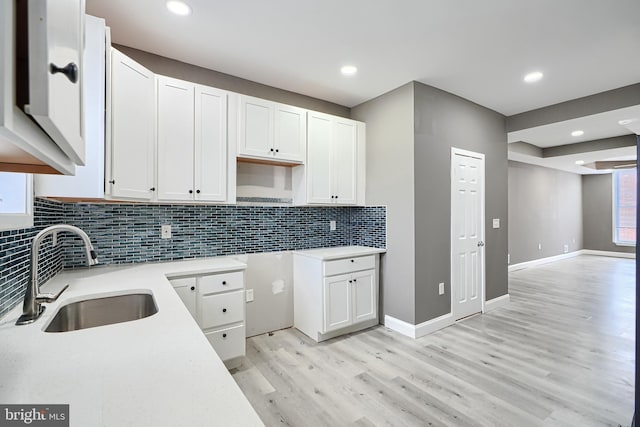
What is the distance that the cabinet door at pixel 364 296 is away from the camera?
3.12m

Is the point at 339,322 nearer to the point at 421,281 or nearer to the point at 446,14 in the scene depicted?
the point at 421,281

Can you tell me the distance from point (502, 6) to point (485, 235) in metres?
2.65

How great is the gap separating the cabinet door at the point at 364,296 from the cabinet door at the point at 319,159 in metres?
0.90

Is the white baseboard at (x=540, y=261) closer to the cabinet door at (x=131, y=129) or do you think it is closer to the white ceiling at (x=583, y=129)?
the white ceiling at (x=583, y=129)

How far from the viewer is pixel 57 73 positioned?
1.59 feet

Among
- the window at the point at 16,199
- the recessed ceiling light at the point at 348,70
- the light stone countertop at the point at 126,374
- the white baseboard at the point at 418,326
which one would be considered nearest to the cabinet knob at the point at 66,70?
the light stone countertop at the point at 126,374

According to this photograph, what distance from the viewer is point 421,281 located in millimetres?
3086

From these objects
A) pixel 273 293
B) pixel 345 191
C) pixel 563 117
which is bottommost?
pixel 273 293

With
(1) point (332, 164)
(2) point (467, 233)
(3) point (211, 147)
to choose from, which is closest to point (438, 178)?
(2) point (467, 233)

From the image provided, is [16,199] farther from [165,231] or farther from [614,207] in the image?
[614,207]

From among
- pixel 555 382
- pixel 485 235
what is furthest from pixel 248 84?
pixel 555 382

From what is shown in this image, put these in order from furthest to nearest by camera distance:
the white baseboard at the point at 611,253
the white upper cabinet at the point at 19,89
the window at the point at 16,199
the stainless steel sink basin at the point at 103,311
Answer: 1. the white baseboard at the point at 611,253
2. the stainless steel sink basin at the point at 103,311
3. the window at the point at 16,199
4. the white upper cabinet at the point at 19,89

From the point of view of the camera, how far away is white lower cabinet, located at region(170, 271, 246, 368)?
2191mm

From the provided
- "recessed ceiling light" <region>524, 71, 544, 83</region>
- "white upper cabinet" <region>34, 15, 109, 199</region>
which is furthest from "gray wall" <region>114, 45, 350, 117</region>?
"recessed ceiling light" <region>524, 71, 544, 83</region>
